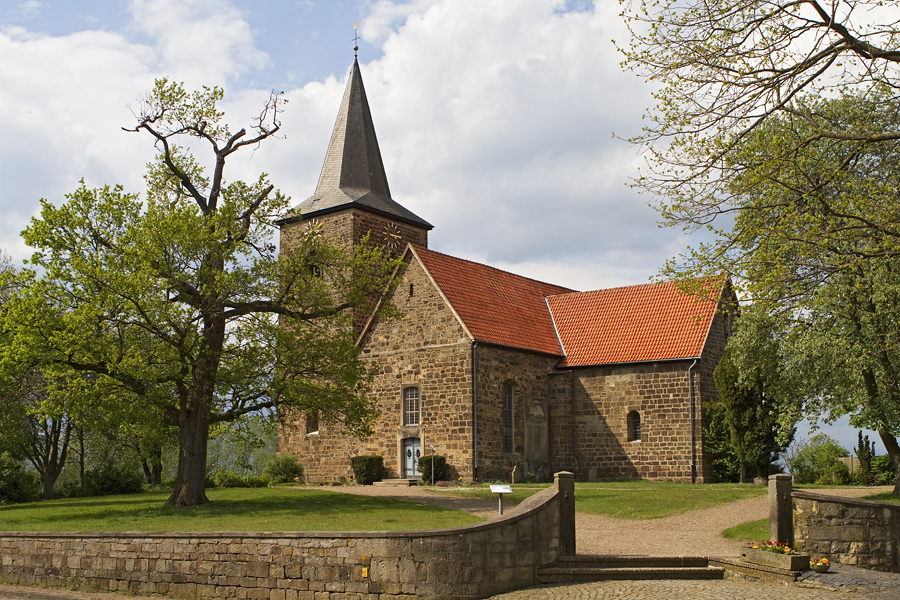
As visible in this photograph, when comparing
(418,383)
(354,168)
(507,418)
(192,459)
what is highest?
(354,168)

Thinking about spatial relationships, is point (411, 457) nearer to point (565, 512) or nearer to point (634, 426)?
point (634, 426)

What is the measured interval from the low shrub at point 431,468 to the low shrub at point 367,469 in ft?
7.60

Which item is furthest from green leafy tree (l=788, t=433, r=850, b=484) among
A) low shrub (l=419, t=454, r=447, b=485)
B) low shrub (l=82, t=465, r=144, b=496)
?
low shrub (l=82, t=465, r=144, b=496)

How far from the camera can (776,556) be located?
46.5 feet

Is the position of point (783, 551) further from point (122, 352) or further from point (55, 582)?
point (122, 352)

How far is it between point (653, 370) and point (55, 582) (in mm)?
21866

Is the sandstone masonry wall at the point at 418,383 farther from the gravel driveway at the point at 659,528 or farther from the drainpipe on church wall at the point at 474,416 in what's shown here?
the gravel driveway at the point at 659,528

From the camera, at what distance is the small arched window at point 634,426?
106 ft

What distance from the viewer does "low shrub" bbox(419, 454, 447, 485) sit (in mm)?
30555

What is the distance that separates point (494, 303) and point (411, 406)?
17.2 feet

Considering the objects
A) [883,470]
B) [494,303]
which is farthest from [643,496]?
[883,470]

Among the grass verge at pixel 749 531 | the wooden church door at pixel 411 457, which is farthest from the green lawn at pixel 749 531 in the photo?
the wooden church door at pixel 411 457

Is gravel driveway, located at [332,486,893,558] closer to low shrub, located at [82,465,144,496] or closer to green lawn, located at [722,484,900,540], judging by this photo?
green lawn, located at [722,484,900,540]

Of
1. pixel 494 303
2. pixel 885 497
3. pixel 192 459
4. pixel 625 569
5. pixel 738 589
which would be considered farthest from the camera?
pixel 494 303
